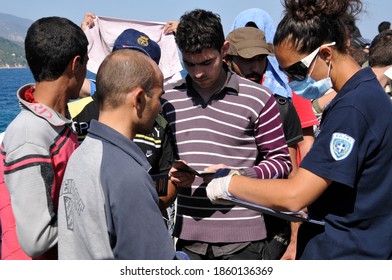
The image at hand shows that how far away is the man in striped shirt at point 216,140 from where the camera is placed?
3.03 m

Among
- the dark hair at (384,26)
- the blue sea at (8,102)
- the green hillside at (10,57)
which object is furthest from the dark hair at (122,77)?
the green hillside at (10,57)

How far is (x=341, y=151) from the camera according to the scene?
2066mm

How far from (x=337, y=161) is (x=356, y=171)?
10 cm

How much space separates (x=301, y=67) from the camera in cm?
250

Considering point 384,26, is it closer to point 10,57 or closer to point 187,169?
point 187,169

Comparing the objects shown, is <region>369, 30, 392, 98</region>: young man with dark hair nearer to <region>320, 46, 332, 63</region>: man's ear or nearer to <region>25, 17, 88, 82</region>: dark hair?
<region>320, 46, 332, 63</region>: man's ear

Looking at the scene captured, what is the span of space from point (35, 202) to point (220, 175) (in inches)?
37.4

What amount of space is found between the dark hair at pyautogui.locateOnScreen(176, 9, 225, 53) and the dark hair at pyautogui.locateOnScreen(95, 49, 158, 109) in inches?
37.4

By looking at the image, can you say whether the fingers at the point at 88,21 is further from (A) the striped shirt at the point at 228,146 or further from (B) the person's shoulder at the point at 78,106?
(A) the striped shirt at the point at 228,146

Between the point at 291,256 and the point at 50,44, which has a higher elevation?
the point at 50,44

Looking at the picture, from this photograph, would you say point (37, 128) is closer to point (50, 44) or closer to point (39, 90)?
point (39, 90)

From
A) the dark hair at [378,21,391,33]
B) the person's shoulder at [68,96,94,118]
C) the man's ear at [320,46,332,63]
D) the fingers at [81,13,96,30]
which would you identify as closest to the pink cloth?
the fingers at [81,13,96,30]
